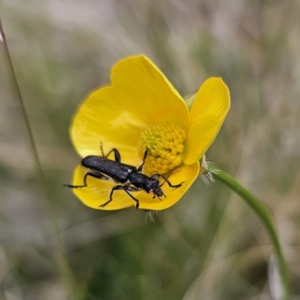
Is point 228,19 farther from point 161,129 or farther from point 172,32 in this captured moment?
point 161,129

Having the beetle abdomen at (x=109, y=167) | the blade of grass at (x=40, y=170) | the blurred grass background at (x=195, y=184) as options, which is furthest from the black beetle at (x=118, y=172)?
the blurred grass background at (x=195, y=184)

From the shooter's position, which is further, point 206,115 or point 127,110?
point 127,110

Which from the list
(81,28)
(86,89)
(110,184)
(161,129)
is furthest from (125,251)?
(81,28)

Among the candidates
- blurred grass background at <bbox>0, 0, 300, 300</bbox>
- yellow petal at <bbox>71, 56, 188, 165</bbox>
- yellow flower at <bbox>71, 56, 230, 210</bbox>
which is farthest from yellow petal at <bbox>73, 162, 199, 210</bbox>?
blurred grass background at <bbox>0, 0, 300, 300</bbox>

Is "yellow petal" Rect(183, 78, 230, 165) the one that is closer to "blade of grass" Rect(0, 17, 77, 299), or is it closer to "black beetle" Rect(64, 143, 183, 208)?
"black beetle" Rect(64, 143, 183, 208)

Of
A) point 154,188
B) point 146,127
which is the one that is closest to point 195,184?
point 146,127

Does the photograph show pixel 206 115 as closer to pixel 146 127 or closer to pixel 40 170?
pixel 146 127
